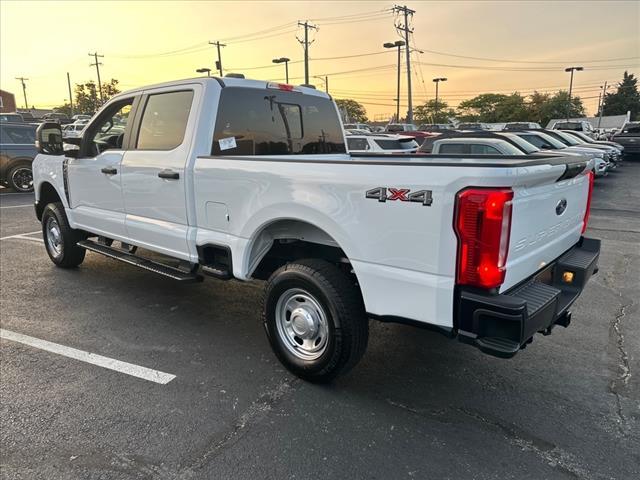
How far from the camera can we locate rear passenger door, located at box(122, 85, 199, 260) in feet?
12.9

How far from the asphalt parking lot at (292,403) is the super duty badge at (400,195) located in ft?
4.50

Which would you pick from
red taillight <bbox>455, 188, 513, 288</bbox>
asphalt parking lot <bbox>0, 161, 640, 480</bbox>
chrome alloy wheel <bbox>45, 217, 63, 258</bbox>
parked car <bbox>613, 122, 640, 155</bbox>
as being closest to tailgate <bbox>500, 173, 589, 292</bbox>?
red taillight <bbox>455, 188, 513, 288</bbox>

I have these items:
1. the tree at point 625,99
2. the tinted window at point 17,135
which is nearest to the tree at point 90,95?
the tinted window at point 17,135

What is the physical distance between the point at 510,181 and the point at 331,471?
1737mm

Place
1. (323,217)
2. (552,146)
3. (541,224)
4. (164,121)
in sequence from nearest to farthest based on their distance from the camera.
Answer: (541,224), (323,217), (164,121), (552,146)

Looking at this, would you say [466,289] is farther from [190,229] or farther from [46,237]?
[46,237]

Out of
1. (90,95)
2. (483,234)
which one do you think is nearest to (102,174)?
(483,234)

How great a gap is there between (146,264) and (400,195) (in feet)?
Answer: 9.43

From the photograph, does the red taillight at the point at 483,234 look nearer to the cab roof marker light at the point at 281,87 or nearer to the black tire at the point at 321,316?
the black tire at the point at 321,316

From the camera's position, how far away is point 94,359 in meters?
3.72

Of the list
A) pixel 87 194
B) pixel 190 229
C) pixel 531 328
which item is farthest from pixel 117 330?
pixel 531 328

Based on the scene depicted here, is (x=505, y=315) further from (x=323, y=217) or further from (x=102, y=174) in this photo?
(x=102, y=174)

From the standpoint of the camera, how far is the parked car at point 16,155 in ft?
41.4

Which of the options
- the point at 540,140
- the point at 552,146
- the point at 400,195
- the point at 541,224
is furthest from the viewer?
the point at 540,140
